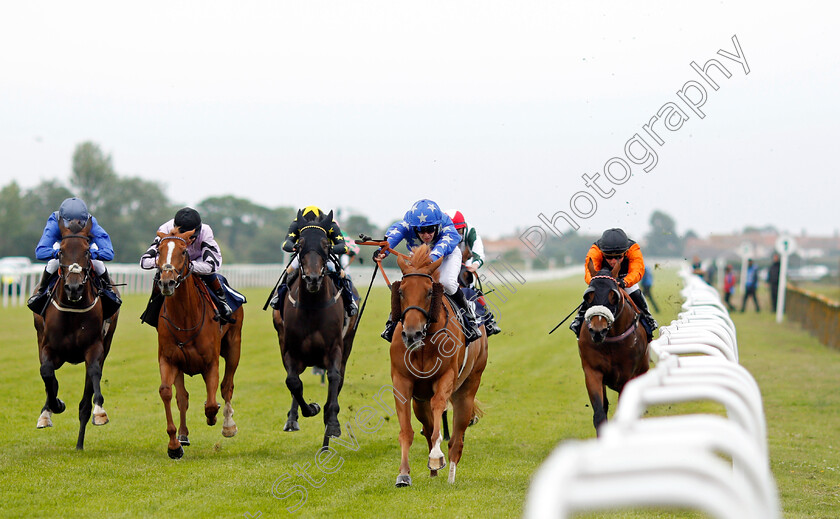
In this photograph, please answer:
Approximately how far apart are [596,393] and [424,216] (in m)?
1.96

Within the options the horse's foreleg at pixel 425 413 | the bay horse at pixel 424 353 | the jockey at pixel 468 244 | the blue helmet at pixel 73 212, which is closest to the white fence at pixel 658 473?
the bay horse at pixel 424 353

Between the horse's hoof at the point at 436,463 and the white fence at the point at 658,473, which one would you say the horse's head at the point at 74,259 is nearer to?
the horse's hoof at the point at 436,463

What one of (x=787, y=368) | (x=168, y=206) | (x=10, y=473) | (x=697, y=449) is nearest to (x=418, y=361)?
(x=10, y=473)

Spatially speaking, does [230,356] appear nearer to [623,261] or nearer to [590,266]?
[590,266]

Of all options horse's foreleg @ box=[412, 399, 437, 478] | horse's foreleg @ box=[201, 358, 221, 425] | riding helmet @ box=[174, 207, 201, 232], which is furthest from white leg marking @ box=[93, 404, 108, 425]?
horse's foreleg @ box=[412, 399, 437, 478]

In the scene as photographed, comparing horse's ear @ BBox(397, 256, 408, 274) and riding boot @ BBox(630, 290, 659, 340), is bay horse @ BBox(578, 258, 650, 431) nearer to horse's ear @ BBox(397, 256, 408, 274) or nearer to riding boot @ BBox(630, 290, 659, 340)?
riding boot @ BBox(630, 290, 659, 340)

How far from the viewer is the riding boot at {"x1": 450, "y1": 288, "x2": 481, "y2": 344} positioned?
6.54 m

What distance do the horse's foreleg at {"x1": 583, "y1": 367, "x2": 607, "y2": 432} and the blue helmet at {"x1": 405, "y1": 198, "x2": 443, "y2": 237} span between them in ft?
5.42

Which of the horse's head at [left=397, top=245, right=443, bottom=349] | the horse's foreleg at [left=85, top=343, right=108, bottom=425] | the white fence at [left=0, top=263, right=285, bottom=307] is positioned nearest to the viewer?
the horse's head at [left=397, top=245, right=443, bottom=349]

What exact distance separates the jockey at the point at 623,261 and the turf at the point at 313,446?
1.47 metres

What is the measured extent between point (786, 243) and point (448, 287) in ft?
64.3

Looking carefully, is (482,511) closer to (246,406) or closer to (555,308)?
(246,406)

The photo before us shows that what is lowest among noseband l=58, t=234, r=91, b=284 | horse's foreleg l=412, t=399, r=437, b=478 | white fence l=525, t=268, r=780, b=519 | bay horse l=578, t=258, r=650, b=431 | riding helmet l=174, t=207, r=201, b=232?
horse's foreleg l=412, t=399, r=437, b=478

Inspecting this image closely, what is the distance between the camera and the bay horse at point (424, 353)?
577cm
